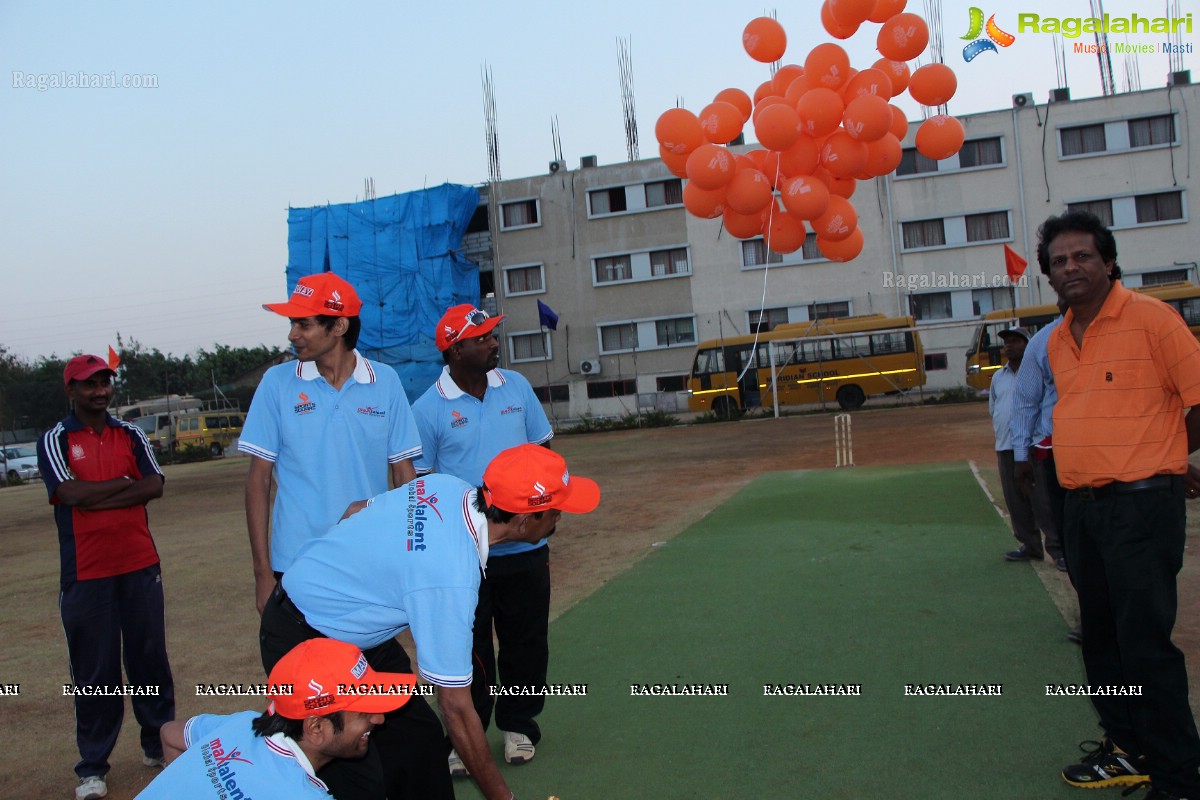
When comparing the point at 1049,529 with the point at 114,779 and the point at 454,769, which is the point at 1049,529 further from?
the point at 114,779

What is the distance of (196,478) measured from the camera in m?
23.9

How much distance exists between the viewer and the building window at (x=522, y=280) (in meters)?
38.8

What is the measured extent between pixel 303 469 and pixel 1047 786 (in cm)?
287

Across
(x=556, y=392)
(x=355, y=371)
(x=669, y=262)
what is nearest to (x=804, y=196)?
(x=355, y=371)

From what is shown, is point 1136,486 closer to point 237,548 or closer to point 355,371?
point 355,371

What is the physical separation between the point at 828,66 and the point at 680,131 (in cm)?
144

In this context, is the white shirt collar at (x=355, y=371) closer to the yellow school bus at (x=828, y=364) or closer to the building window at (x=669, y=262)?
the yellow school bus at (x=828, y=364)

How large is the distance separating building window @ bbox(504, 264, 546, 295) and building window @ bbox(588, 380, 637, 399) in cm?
467

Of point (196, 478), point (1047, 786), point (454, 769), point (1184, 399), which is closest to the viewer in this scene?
point (1184, 399)

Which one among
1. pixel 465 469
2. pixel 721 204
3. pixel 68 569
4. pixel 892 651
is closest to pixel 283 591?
pixel 465 469

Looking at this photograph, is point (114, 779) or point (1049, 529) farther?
point (1049, 529)

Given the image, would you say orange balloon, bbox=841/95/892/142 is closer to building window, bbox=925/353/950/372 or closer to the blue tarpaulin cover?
building window, bbox=925/353/950/372

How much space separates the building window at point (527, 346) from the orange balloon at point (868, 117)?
1199 inches

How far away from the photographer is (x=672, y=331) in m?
37.5
